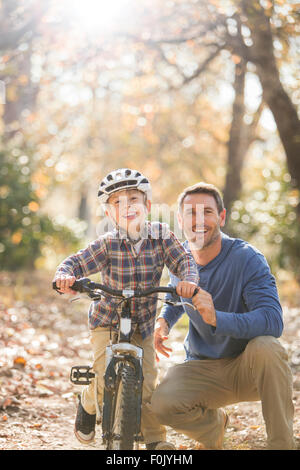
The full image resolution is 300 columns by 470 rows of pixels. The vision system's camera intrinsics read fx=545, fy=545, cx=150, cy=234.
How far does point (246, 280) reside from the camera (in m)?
3.70

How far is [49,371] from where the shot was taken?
251 inches

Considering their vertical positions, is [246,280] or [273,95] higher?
[273,95]

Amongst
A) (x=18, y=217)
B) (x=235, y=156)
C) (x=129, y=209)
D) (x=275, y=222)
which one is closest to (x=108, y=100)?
(x=235, y=156)

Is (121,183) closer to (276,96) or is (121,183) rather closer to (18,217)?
(276,96)

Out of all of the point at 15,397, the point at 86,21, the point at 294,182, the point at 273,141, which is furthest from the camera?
the point at 273,141

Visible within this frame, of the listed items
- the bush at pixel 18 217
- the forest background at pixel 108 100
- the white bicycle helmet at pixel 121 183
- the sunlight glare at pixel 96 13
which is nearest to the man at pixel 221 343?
the white bicycle helmet at pixel 121 183

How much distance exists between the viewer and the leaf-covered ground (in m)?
4.34

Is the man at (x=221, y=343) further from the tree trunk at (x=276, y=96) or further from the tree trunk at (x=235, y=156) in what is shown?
the tree trunk at (x=235, y=156)

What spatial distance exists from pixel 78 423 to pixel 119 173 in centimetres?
189

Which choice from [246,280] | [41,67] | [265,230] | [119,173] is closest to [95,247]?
[119,173]

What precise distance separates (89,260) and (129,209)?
18.4 inches

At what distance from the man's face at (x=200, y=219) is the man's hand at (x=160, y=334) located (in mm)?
663
